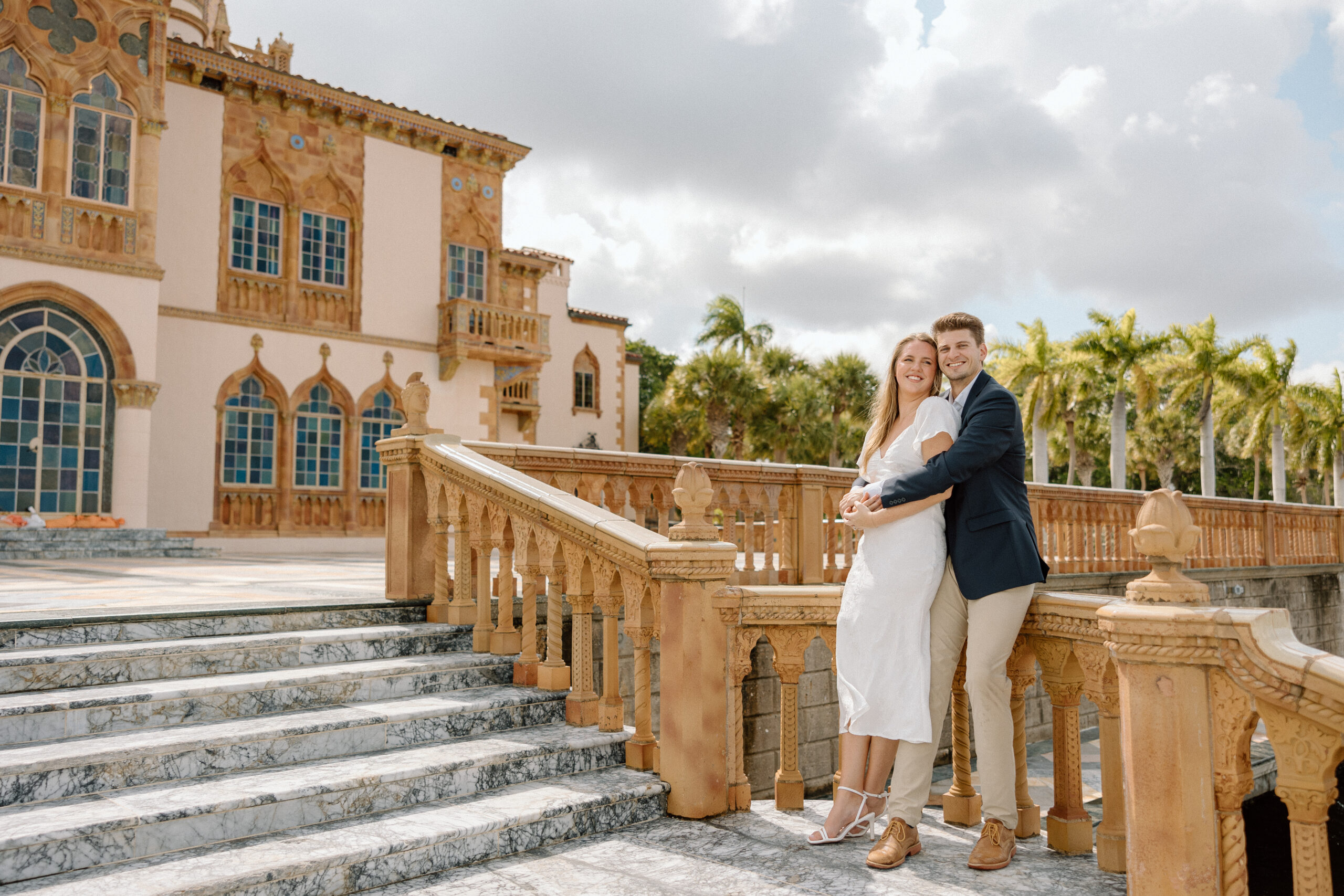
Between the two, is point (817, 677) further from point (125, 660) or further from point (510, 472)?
point (125, 660)

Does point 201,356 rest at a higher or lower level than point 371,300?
lower

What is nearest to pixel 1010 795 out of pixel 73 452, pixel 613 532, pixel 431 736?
pixel 613 532

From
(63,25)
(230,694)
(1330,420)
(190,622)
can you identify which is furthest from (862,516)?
(1330,420)

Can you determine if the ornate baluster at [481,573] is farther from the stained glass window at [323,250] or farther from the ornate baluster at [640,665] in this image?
the stained glass window at [323,250]

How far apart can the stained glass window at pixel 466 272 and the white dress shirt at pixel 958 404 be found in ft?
61.6

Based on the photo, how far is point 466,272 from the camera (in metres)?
21.5

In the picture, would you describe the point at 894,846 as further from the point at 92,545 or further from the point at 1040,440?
the point at 1040,440

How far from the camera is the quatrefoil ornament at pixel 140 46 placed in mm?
15891

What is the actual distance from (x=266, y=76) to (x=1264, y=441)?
122 feet

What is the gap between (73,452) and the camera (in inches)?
602

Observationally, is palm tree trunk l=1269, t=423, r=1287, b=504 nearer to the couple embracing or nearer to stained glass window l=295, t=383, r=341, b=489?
stained glass window l=295, t=383, r=341, b=489

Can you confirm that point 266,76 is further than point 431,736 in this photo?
Yes

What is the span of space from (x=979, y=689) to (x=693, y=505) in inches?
60.7

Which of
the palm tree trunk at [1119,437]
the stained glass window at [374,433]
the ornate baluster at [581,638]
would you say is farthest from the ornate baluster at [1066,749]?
the palm tree trunk at [1119,437]
